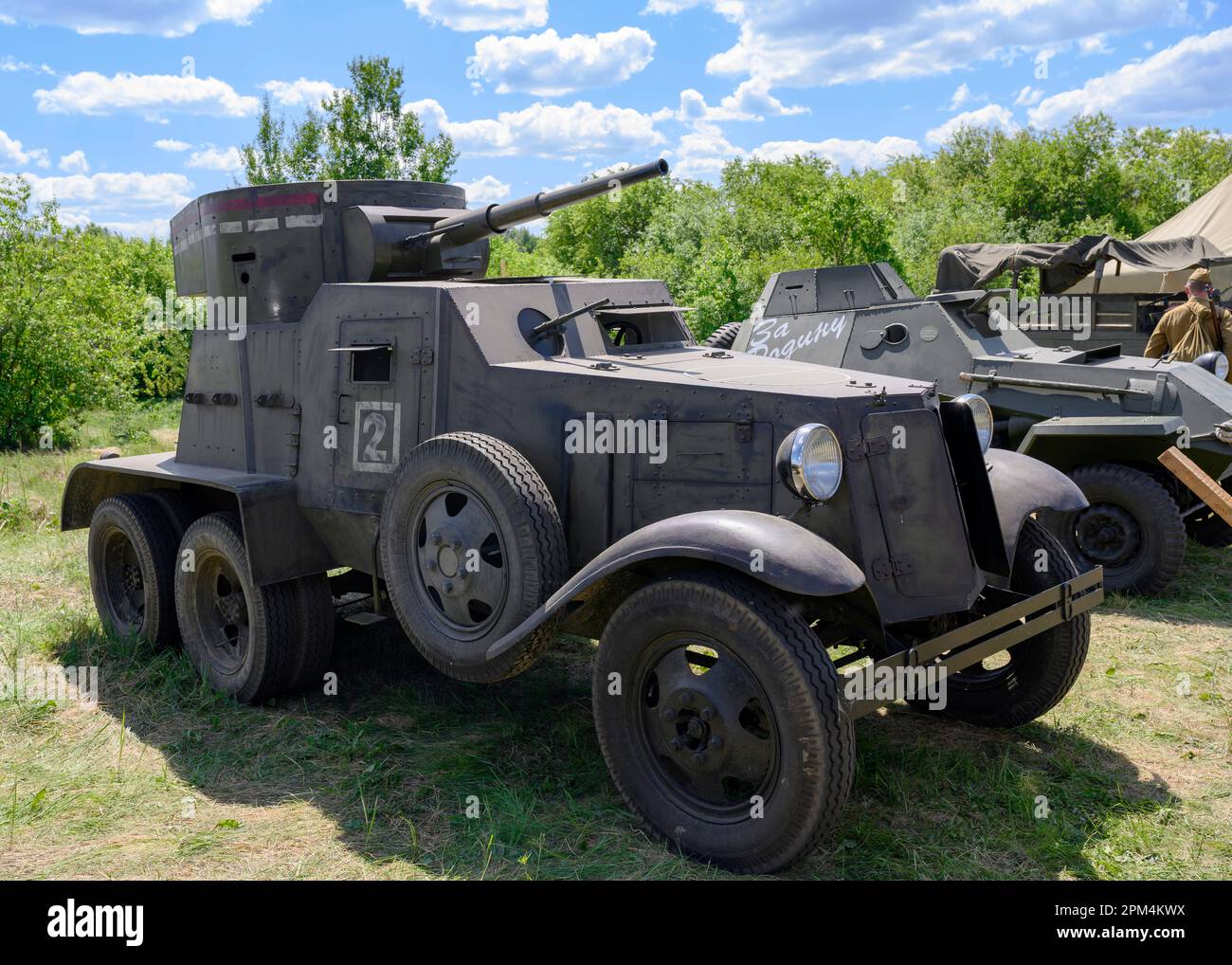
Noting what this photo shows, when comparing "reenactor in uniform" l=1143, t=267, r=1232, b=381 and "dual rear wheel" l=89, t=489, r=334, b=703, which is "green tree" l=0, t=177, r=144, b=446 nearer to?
"dual rear wheel" l=89, t=489, r=334, b=703

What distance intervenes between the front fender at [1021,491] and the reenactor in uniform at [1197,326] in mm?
5500

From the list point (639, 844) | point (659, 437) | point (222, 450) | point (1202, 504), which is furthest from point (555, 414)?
point (1202, 504)

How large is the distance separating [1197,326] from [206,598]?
28.8ft

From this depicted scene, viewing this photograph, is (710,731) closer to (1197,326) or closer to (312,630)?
(312,630)

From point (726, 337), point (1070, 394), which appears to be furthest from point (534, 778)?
point (726, 337)

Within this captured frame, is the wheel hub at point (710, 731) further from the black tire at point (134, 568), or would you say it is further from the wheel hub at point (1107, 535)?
the wheel hub at point (1107, 535)

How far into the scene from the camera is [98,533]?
7.16 m

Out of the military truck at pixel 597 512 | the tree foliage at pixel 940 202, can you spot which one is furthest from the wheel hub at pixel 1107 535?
the tree foliage at pixel 940 202

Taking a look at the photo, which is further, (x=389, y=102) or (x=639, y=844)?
(x=389, y=102)

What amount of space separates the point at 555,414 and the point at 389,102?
2551 cm

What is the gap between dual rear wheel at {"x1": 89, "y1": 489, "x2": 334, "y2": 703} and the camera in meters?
6.02

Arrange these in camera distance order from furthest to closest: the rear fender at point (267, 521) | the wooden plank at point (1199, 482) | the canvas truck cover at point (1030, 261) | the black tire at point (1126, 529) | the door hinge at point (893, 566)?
the canvas truck cover at point (1030, 261)
the black tire at point (1126, 529)
the wooden plank at point (1199, 482)
the rear fender at point (267, 521)
the door hinge at point (893, 566)

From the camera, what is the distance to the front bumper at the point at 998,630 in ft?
13.9
